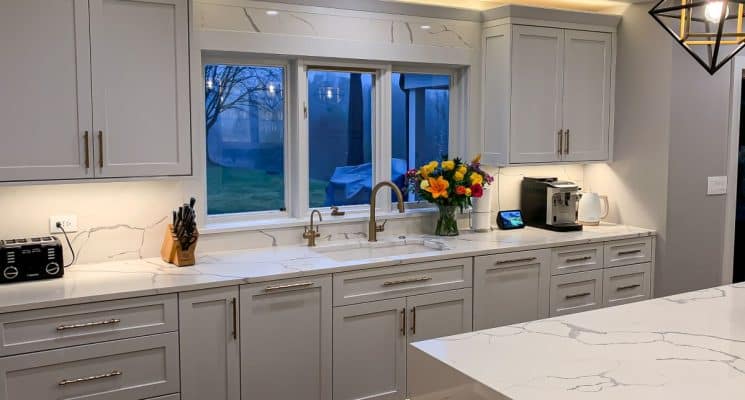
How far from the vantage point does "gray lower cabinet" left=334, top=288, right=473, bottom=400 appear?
3.34m

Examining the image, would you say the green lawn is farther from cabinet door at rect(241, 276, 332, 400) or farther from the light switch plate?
the light switch plate

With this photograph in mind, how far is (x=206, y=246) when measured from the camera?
11.7 feet

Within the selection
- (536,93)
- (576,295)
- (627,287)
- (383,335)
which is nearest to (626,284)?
(627,287)

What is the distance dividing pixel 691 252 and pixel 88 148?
363 centimetres

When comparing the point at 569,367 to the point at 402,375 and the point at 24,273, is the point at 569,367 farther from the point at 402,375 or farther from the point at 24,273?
the point at 24,273

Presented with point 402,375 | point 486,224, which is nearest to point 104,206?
point 402,375

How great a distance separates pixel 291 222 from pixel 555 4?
2.22m

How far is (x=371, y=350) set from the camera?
341cm

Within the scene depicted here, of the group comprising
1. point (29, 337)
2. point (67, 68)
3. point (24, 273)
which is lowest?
point (29, 337)

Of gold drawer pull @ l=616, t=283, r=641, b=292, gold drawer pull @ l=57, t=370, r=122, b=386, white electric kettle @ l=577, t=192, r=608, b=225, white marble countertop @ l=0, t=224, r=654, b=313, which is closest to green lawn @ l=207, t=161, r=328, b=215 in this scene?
white marble countertop @ l=0, t=224, r=654, b=313

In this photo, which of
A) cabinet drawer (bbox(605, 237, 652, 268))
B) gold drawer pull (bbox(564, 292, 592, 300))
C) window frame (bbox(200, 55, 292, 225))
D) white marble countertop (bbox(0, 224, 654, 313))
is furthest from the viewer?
cabinet drawer (bbox(605, 237, 652, 268))

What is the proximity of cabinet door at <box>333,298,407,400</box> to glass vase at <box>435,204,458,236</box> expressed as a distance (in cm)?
77

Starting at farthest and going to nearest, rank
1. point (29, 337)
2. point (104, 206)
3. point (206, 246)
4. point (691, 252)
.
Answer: point (691, 252) → point (206, 246) → point (104, 206) → point (29, 337)

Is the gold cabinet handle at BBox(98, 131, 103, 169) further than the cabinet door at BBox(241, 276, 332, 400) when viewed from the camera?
No
